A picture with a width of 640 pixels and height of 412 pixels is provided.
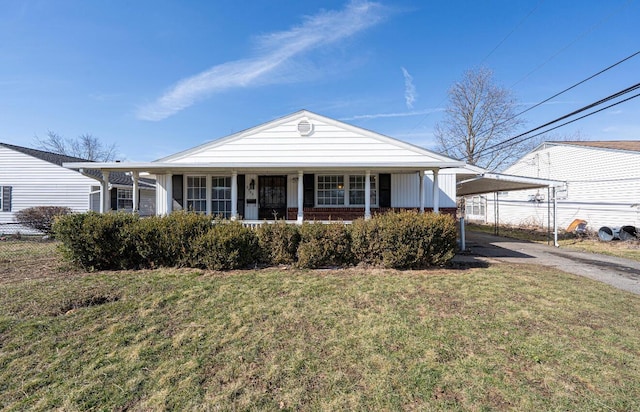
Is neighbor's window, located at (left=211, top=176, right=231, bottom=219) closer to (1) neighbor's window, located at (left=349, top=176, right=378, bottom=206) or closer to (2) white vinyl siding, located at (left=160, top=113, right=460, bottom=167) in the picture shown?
(2) white vinyl siding, located at (left=160, top=113, right=460, bottom=167)

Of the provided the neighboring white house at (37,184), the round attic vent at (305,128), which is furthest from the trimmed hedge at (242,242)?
the neighboring white house at (37,184)

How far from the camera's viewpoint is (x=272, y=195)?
486 inches

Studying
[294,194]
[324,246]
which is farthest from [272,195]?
[324,246]

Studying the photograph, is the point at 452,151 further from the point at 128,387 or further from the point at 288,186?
the point at 128,387

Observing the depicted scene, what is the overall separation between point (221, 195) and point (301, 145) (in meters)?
3.84

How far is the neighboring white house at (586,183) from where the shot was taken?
1405cm

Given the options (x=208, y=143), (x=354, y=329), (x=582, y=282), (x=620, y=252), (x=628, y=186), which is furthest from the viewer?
(x=628, y=186)

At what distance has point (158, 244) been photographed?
22.1ft

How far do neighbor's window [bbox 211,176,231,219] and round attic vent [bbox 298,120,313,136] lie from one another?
3.52 metres

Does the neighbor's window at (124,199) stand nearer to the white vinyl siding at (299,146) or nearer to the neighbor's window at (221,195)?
the white vinyl siding at (299,146)

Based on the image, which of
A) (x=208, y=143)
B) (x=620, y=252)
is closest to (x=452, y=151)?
(x=620, y=252)

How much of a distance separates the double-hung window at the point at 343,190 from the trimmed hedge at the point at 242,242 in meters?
4.85

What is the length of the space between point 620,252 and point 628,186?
20.3 feet

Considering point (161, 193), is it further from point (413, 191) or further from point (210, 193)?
point (413, 191)
